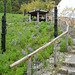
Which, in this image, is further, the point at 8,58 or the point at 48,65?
the point at 8,58

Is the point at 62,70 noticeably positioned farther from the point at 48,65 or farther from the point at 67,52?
the point at 67,52

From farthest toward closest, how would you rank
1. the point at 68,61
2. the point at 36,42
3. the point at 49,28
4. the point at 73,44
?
the point at 49,28, the point at 36,42, the point at 73,44, the point at 68,61

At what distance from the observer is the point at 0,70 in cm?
518

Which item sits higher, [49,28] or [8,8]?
[8,8]

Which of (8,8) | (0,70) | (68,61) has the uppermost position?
(8,8)

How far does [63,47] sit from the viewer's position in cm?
640

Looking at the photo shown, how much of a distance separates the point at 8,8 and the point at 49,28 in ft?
104

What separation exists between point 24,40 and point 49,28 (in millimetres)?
3563

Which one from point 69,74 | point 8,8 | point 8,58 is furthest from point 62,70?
point 8,8

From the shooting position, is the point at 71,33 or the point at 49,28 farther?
the point at 49,28

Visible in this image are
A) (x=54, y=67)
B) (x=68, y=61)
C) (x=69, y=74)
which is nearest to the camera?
(x=69, y=74)

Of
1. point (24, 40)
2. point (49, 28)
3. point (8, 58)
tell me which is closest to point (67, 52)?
point (8, 58)

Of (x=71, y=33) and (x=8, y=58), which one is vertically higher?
(x=71, y=33)

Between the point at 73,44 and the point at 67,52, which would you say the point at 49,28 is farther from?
the point at 67,52
